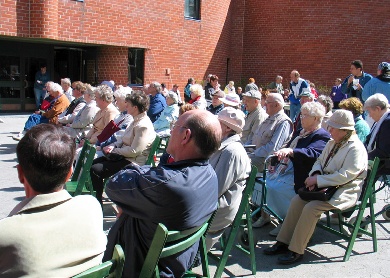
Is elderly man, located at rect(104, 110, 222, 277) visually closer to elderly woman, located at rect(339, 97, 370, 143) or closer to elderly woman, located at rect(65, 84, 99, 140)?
elderly woman, located at rect(339, 97, 370, 143)

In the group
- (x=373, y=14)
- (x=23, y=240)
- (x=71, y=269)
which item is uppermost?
(x=373, y=14)

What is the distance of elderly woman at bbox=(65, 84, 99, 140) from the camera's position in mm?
7770

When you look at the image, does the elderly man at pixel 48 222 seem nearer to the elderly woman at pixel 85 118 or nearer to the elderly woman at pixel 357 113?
the elderly woman at pixel 357 113

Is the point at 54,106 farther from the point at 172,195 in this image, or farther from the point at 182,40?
the point at 182,40

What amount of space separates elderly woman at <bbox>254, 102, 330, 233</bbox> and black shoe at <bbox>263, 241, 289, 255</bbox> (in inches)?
18.3

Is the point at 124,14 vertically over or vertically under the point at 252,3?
under

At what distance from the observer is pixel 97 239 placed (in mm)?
2080

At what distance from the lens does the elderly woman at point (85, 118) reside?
7.77m

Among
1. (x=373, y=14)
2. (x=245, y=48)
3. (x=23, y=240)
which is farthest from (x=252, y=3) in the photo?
(x=23, y=240)

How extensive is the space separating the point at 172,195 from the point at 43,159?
821 mm

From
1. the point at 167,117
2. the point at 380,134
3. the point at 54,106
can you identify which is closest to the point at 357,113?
the point at 380,134

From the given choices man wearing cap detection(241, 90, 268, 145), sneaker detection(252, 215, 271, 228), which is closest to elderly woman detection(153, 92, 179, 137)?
man wearing cap detection(241, 90, 268, 145)

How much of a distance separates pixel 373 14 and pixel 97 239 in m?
20.7

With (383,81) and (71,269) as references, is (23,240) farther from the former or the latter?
(383,81)
